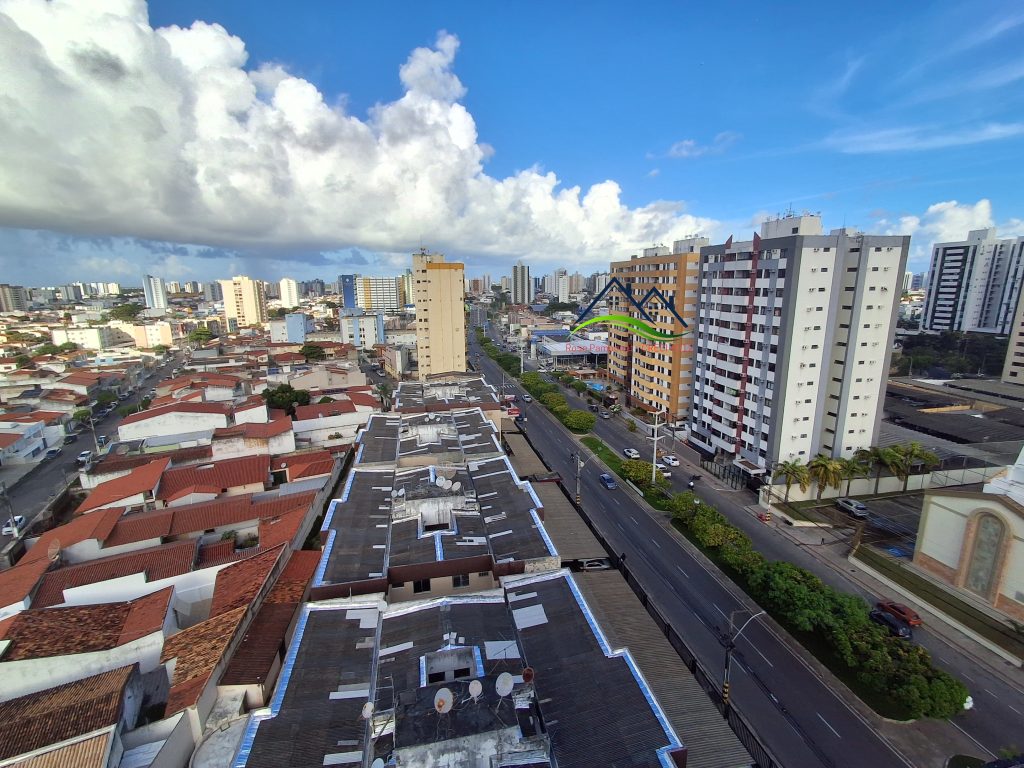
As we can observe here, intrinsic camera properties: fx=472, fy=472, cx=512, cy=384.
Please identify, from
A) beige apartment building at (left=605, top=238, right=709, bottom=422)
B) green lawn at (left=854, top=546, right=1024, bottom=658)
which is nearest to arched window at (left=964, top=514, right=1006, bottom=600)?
green lawn at (left=854, top=546, right=1024, bottom=658)

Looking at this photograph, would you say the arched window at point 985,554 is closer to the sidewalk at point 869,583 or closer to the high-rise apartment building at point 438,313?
the sidewalk at point 869,583

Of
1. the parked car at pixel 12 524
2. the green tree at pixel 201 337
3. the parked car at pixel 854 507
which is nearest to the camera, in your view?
the parked car at pixel 12 524

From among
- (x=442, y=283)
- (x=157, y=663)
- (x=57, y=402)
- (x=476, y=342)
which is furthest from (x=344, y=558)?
(x=476, y=342)

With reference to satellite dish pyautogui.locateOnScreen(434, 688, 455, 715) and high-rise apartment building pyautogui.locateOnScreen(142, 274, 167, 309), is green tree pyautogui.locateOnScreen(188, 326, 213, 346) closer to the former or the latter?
high-rise apartment building pyautogui.locateOnScreen(142, 274, 167, 309)

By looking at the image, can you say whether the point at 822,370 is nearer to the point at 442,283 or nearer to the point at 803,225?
the point at 803,225

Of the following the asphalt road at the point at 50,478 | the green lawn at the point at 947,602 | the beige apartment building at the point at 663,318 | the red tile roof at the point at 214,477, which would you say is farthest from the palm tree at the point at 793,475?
the asphalt road at the point at 50,478

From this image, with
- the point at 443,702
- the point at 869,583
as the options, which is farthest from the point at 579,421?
the point at 443,702
